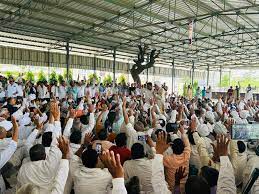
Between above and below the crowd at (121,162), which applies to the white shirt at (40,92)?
above

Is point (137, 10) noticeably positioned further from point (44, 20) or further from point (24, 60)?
point (24, 60)

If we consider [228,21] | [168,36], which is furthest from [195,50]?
[228,21]

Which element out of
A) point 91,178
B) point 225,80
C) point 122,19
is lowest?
point 91,178

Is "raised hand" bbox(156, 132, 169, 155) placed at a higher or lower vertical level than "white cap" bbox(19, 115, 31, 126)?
higher

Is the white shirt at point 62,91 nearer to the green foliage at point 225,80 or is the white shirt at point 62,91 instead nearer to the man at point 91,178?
the man at point 91,178

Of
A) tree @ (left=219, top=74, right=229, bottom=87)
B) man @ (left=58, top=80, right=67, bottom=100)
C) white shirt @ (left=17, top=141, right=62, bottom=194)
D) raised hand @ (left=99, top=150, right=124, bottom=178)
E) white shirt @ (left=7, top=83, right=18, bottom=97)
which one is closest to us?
raised hand @ (left=99, top=150, right=124, bottom=178)

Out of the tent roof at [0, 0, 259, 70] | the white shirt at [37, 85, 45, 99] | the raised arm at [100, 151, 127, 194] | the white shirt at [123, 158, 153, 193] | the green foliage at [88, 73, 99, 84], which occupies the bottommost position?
the white shirt at [123, 158, 153, 193]

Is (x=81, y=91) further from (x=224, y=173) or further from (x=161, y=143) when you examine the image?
(x=224, y=173)

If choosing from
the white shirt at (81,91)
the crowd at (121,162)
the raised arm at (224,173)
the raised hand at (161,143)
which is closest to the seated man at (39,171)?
the crowd at (121,162)

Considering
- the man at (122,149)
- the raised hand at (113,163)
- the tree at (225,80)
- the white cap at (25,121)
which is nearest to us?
the raised hand at (113,163)

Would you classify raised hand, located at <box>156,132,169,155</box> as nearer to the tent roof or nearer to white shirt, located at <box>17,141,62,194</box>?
white shirt, located at <box>17,141,62,194</box>

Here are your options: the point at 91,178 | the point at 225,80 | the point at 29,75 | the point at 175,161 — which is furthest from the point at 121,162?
the point at 225,80

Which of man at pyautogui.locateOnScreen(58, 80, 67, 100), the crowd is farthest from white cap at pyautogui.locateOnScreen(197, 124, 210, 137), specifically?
man at pyautogui.locateOnScreen(58, 80, 67, 100)

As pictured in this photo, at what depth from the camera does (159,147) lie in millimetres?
2875
